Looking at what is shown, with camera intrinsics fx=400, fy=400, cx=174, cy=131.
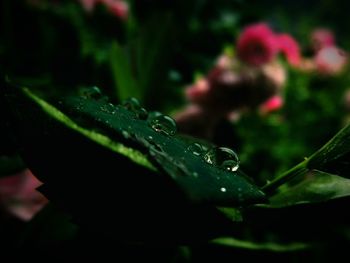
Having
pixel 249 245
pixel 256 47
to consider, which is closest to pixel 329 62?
pixel 256 47

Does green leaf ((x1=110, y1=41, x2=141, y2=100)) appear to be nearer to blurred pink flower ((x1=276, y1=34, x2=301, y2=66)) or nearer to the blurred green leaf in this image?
the blurred green leaf

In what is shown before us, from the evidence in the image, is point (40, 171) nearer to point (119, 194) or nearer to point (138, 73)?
point (119, 194)

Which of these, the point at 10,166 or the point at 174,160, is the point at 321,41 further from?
the point at 174,160

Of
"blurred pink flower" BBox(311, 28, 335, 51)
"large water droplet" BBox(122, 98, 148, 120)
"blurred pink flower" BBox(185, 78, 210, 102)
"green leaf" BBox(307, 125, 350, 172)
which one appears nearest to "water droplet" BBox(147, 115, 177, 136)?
"large water droplet" BBox(122, 98, 148, 120)

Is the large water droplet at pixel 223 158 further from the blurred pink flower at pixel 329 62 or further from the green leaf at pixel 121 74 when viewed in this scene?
the blurred pink flower at pixel 329 62

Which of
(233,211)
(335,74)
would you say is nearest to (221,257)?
(233,211)

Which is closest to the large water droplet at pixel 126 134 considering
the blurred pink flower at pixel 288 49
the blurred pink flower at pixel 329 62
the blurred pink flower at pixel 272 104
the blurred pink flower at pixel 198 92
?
the blurred pink flower at pixel 198 92
